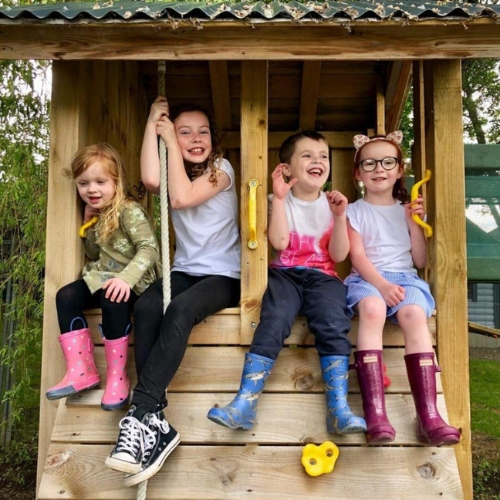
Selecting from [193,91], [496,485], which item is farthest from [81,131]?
[496,485]

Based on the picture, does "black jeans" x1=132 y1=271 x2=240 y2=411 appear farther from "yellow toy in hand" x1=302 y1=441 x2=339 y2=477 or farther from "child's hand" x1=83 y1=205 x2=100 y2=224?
"yellow toy in hand" x1=302 y1=441 x2=339 y2=477

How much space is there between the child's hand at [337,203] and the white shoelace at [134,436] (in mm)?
1378

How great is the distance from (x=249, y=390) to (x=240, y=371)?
0.24 metres

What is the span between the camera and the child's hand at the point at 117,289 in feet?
8.34

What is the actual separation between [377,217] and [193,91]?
1924 mm

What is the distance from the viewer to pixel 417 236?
117 inches

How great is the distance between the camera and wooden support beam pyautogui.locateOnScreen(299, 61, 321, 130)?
386cm

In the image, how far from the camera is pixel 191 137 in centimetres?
297

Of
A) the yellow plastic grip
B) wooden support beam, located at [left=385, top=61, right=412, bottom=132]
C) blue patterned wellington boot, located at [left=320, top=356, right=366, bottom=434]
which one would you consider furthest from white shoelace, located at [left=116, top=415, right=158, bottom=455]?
wooden support beam, located at [left=385, top=61, right=412, bottom=132]

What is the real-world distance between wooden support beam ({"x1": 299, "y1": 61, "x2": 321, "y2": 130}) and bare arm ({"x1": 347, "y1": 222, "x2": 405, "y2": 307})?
4.64ft

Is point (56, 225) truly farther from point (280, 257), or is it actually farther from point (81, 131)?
point (280, 257)

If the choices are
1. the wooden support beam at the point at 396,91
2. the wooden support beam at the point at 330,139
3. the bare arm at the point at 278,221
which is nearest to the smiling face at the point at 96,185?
the bare arm at the point at 278,221

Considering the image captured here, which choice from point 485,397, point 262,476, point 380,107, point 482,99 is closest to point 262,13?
point 262,476

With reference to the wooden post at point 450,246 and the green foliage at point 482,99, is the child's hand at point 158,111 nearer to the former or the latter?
the wooden post at point 450,246
